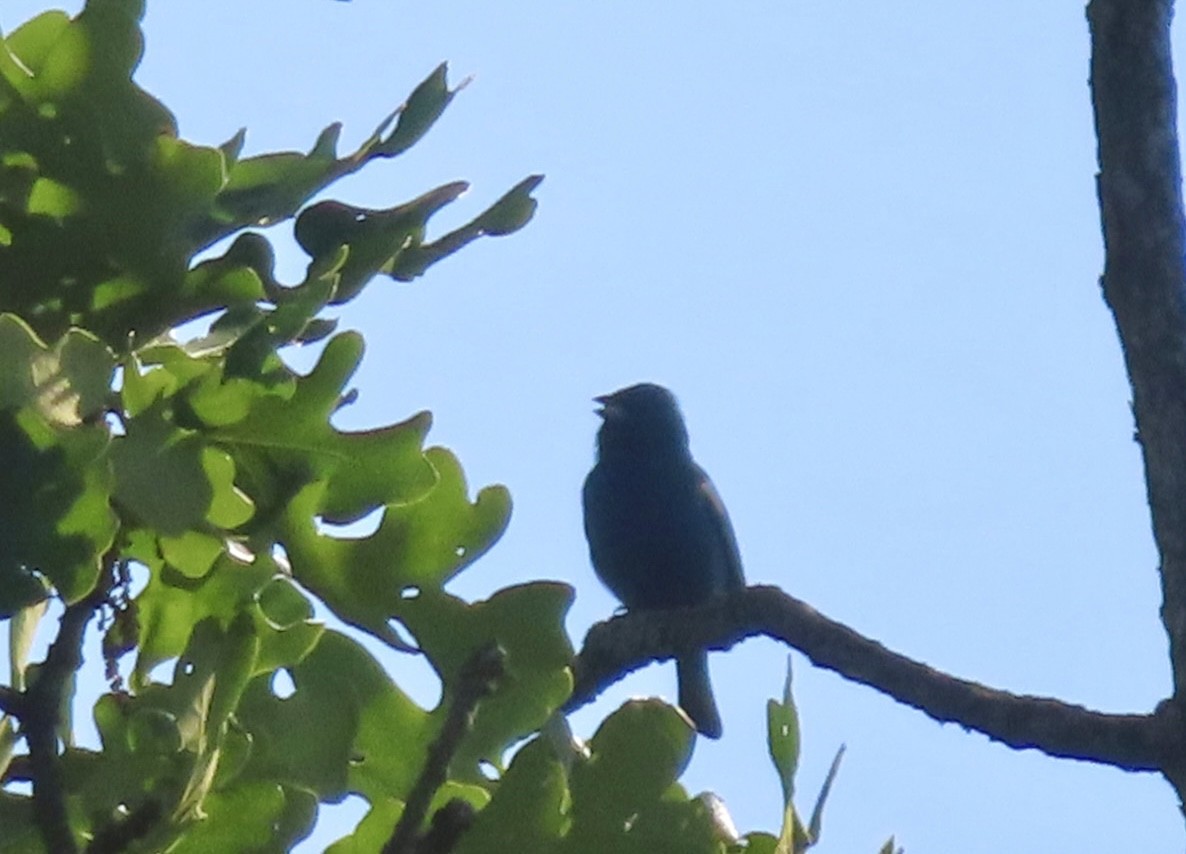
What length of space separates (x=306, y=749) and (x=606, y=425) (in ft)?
20.6

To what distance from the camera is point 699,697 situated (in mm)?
7180

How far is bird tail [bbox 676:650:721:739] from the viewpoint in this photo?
7.09 meters

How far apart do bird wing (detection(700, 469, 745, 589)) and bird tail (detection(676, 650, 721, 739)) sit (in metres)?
0.36

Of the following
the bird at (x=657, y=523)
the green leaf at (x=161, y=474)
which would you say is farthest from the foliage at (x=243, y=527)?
the bird at (x=657, y=523)

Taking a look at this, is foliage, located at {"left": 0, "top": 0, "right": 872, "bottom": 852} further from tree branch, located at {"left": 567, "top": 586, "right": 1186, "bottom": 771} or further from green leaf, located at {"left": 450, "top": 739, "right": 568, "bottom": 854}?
tree branch, located at {"left": 567, "top": 586, "right": 1186, "bottom": 771}

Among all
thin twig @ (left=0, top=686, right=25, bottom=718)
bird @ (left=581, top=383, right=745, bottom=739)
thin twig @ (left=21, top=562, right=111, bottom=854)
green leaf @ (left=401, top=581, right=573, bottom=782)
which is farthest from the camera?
bird @ (left=581, top=383, right=745, bottom=739)

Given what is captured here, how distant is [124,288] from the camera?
4.58 feet

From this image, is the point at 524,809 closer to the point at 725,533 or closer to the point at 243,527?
the point at 243,527

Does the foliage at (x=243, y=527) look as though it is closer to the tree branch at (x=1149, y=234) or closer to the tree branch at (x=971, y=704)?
the tree branch at (x=971, y=704)

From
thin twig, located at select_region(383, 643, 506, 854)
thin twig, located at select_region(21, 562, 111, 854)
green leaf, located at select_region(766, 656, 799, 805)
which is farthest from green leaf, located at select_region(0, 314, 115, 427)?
green leaf, located at select_region(766, 656, 799, 805)

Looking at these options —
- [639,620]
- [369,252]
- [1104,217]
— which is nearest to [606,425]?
[639,620]

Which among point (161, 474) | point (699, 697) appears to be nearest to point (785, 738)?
point (161, 474)

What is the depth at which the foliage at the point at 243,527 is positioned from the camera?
124 cm

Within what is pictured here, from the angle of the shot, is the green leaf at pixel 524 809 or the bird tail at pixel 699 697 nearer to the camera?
the green leaf at pixel 524 809
